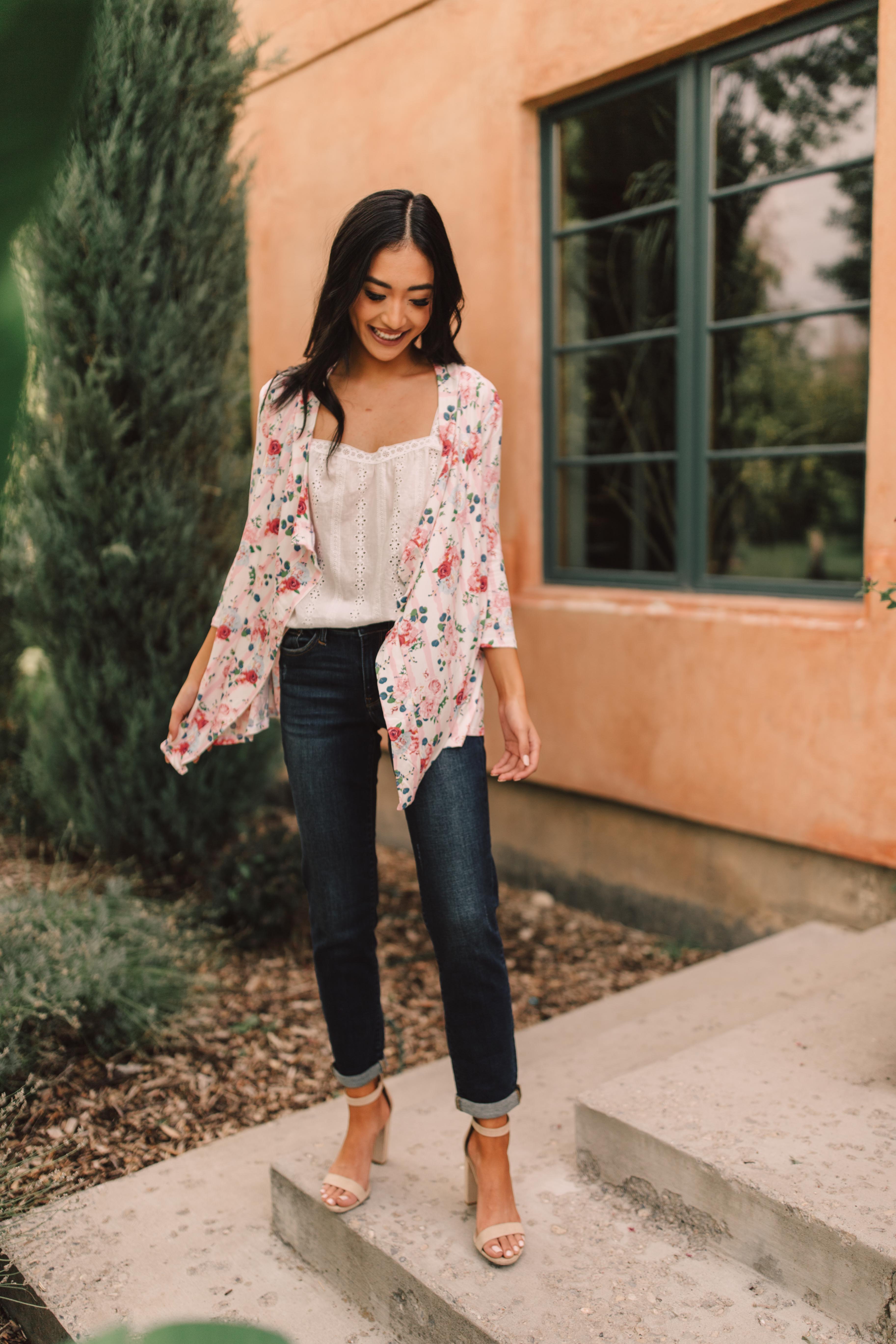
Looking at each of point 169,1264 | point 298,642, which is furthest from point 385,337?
point 169,1264

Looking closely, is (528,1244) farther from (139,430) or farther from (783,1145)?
(139,430)

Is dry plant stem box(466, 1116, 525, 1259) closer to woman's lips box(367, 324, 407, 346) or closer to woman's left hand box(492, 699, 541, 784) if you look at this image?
woman's left hand box(492, 699, 541, 784)

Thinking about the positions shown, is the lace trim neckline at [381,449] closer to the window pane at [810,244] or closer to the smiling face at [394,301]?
the smiling face at [394,301]

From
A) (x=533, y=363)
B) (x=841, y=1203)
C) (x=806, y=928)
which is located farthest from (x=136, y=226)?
(x=841, y=1203)

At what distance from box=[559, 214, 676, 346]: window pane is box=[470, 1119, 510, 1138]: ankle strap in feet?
10.7

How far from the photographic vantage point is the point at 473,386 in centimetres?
203

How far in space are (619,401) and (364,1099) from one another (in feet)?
12.0

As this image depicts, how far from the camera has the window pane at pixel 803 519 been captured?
26.1 feet

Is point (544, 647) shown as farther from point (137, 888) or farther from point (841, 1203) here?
point (841, 1203)

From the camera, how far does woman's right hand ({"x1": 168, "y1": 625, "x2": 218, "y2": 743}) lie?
2.19 meters

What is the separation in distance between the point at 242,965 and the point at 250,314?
3.55 meters

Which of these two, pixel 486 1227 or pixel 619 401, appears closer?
pixel 486 1227

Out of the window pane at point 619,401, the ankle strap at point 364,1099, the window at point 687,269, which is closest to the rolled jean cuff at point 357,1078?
the ankle strap at point 364,1099

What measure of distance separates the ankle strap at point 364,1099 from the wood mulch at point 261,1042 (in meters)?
0.77
